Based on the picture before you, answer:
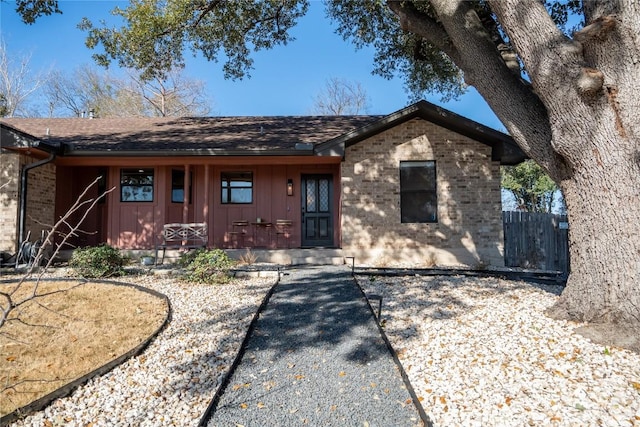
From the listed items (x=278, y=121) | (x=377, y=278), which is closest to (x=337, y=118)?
(x=278, y=121)

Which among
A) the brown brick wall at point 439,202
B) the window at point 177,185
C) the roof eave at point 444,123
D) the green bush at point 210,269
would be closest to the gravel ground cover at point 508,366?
the green bush at point 210,269

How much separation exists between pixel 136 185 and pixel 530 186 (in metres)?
21.6

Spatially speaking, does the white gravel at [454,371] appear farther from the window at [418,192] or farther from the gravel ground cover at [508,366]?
the window at [418,192]

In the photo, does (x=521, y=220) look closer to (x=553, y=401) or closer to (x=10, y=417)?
(x=553, y=401)

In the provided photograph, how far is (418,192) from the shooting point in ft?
29.8

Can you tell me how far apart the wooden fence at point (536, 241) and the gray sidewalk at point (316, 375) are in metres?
6.33

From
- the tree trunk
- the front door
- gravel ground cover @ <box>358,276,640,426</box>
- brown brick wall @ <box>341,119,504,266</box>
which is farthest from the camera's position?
the front door

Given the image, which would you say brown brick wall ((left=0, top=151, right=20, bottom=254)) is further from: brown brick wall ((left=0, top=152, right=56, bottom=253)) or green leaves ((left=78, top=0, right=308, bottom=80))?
green leaves ((left=78, top=0, right=308, bottom=80))

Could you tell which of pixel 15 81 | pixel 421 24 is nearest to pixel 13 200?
pixel 421 24

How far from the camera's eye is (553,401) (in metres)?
2.70

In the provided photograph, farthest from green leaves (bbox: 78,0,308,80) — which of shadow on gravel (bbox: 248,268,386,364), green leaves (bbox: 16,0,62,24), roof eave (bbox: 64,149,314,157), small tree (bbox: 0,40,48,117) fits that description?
small tree (bbox: 0,40,48,117)

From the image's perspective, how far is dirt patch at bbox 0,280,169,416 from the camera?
308 cm

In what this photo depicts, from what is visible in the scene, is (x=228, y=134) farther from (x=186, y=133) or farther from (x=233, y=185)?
(x=233, y=185)

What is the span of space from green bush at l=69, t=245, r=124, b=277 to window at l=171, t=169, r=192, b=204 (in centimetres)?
343
